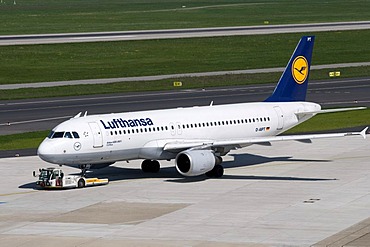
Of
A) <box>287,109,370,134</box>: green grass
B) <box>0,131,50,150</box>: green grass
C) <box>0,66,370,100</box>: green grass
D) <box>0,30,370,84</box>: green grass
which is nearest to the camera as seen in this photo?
<box>0,131,50,150</box>: green grass

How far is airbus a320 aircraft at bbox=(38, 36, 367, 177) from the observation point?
199 ft

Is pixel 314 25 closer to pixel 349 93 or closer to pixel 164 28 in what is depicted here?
pixel 164 28

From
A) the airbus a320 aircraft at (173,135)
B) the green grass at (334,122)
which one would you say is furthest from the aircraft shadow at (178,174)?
the green grass at (334,122)

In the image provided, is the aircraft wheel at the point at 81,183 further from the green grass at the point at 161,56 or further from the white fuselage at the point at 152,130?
the green grass at the point at 161,56

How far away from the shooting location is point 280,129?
70438mm

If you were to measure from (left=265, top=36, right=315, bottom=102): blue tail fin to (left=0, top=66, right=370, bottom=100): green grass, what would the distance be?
4698 cm

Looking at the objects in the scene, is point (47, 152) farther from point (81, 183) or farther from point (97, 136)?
point (81, 183)

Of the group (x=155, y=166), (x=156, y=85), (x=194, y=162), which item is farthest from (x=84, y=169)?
(x=156, y=85)

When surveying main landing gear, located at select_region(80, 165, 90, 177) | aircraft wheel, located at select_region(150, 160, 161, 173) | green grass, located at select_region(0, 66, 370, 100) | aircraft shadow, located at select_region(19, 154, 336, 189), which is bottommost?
aircraft shadow, located at select_region(19, 154, 336, 189)

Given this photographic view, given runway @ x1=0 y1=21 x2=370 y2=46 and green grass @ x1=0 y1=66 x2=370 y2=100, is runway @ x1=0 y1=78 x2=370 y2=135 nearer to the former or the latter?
green grass @ x1=0 y1=66 x2=370 y2=100

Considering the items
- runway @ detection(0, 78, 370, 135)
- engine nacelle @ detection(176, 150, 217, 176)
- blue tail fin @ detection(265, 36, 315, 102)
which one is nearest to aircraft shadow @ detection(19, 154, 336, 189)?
engine nacelle @ detection(176, 150, 217, 176)

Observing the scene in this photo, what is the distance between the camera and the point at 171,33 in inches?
7042

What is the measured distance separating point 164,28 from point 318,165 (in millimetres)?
125800

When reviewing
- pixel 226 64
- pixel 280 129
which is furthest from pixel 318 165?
pixel 226 64
